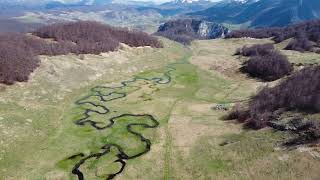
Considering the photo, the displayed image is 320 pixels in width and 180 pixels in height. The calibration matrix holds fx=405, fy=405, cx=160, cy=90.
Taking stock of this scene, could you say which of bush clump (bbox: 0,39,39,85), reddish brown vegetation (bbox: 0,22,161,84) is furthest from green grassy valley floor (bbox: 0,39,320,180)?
reddish brown vegetation (bbox: 0,22,161,84)

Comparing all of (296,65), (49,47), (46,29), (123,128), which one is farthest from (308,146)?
(46,29)

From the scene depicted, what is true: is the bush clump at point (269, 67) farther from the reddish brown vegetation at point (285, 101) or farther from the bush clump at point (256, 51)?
the reddish brown vegetation at point (285, 101)

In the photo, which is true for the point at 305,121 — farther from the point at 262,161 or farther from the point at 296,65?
the point at 296,65

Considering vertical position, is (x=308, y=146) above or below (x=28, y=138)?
above

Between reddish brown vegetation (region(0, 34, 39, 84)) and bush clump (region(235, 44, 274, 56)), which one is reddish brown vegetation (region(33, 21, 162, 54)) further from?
bush clump (region(235, 44, 274, 56))

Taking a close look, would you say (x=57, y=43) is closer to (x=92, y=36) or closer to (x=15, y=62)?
(x=92, y=36)

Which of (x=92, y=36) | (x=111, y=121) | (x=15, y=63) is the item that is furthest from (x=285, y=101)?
(x=92, y=36)
